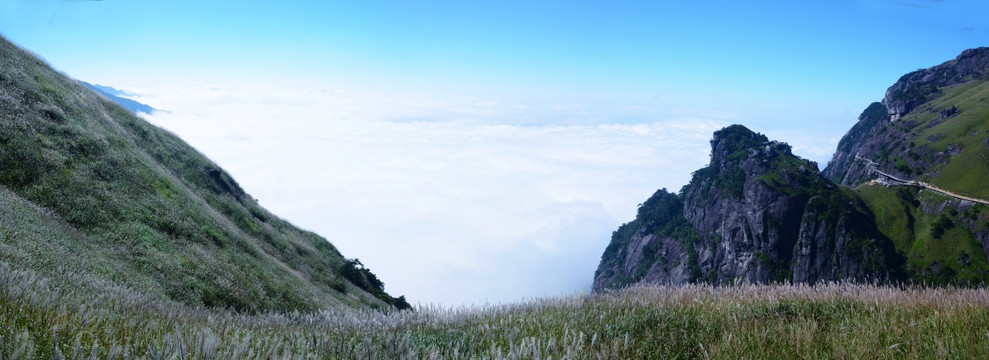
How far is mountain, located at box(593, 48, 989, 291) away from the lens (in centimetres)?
12150

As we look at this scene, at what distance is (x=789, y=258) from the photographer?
449 ft

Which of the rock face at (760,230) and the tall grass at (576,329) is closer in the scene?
the tall grass at (576,329)

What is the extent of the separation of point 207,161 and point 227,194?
14.4 ft

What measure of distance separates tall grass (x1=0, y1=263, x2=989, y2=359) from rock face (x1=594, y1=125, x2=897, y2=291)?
115458mm

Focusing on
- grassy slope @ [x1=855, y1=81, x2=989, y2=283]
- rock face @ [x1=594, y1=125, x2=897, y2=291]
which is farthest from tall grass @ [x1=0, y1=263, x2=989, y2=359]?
grassy slope @ [x1=855, y1=81, x2=989, y2=283]

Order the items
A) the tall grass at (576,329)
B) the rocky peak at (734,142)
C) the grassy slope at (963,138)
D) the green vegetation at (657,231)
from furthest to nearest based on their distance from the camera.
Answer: the rocky peak at (734,142), the green vegetation at (657,231), the grassy slope at (963,138), the tall grass at (576,329)

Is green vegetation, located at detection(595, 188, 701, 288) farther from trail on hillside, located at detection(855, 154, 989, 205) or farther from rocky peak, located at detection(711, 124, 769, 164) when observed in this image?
trail on hillside, located at detection(855, 154, 989, 205)

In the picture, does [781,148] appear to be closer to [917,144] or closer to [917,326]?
[917,144]

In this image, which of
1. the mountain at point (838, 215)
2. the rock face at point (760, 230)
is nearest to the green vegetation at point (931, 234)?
the mountain at point (838, 215)

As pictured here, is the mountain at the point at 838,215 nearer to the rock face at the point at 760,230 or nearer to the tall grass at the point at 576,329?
the rock face at the point at 760,230

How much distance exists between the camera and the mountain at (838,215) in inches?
4783

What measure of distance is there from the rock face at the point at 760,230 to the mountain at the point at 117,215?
10246 cm

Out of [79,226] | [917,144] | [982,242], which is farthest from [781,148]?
[79,226]

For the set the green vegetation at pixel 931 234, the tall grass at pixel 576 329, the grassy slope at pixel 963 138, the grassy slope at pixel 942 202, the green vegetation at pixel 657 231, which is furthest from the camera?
the green vegetation at pixel 657 231
